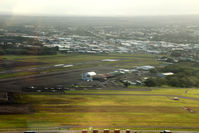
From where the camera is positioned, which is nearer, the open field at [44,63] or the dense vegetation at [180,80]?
the dense vegetation at [180,80]

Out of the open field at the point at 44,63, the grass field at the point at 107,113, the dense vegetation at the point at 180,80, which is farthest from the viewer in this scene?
the open field at the point at 44,63

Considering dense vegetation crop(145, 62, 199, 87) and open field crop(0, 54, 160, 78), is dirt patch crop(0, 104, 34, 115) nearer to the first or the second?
open field crop(0, 54, 160, 78)

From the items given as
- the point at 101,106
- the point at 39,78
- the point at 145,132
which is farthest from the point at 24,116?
the point at 39,78

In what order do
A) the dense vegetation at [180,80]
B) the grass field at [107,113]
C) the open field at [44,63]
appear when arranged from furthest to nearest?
the open field at [44,63] < the dense vegetation at [180,80] < the grass field at [107,113]

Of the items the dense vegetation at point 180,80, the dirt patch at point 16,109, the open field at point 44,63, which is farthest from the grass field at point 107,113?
the open field at point 44,63

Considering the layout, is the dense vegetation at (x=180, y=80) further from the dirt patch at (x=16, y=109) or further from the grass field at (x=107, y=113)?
the dirt patch at (x=16, y=109)

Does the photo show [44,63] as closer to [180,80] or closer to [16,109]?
[180,80]
